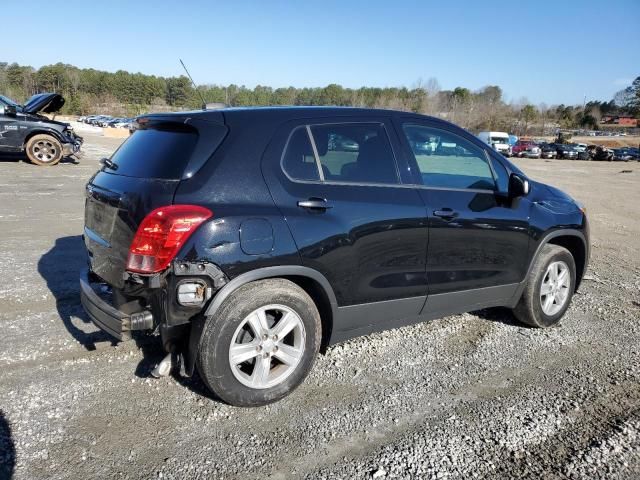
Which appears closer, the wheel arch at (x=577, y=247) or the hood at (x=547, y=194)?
the hood at (x=547, y=194)

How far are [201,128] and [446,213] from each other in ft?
5.79

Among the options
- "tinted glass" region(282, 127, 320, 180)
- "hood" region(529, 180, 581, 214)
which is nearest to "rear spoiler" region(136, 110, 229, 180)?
"tinted glass" region(282, 127, 320, 180)

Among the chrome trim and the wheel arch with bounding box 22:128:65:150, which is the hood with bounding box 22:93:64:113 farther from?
the chrome trim

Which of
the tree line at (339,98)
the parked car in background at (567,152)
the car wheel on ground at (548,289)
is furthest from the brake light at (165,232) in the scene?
the tree line at (339,98)

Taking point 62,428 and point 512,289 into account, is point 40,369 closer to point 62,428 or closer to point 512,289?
point 62,428

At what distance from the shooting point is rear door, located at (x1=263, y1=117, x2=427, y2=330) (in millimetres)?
2945

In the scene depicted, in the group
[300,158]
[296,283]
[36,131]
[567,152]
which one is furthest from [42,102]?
[567,152]

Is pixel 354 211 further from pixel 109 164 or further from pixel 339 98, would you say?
pixel 339 98

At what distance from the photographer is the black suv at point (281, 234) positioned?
8.88 ft

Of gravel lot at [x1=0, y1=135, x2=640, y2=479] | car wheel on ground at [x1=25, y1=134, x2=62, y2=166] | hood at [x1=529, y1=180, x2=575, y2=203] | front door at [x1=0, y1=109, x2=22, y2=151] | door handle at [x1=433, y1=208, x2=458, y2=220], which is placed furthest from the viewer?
car wheel on ground at [x1=25, y1=134, x2=62, y2=166]

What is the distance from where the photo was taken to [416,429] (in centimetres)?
283

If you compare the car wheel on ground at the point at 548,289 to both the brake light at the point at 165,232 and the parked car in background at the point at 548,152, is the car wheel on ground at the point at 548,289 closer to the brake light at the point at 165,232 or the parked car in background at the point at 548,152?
the brake light at the point at 165,232

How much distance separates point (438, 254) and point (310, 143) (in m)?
1.22

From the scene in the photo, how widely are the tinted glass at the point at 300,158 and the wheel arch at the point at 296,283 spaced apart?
0.57m
